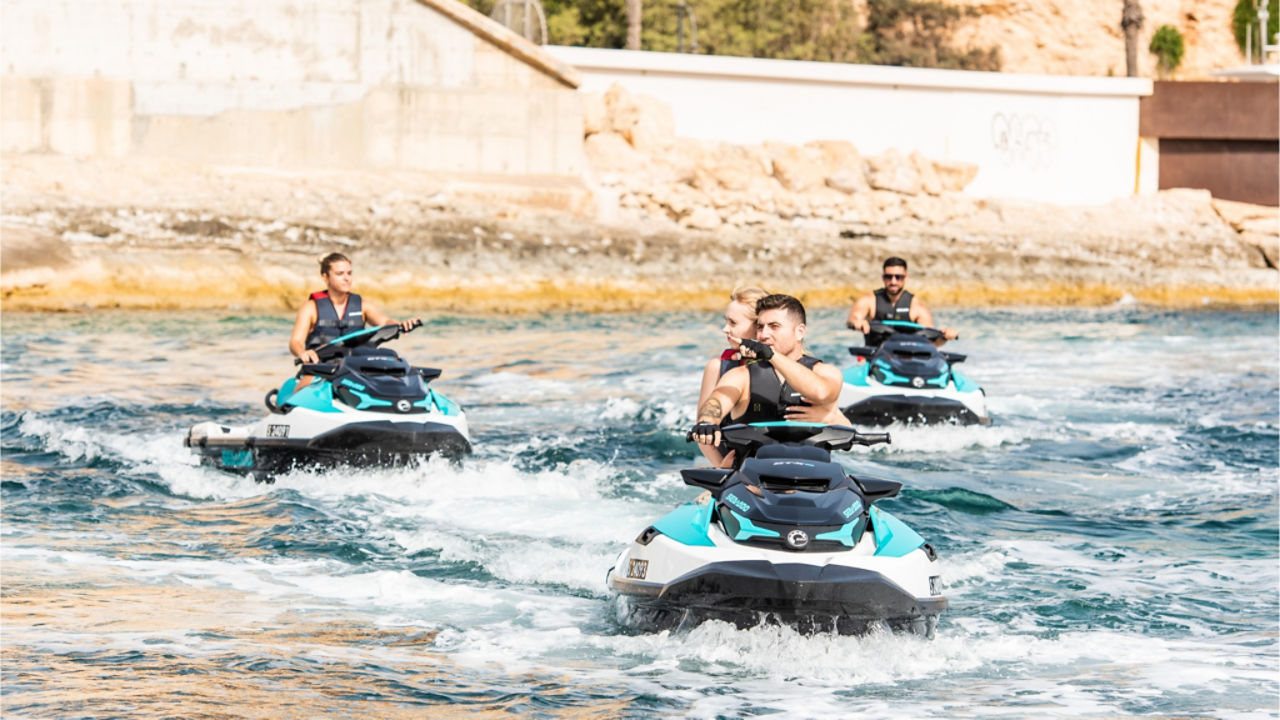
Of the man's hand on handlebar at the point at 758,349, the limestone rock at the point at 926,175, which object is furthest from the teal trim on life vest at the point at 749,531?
the limestone rock at the point at 926,175

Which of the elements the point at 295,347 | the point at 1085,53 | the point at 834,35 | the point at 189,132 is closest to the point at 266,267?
the point at 189,132

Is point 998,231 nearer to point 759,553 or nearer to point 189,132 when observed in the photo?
point 189,132

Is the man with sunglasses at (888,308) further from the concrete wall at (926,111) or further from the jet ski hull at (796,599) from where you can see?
the concrete wall at (926,111)

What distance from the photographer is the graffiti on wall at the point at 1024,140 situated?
37.2 m

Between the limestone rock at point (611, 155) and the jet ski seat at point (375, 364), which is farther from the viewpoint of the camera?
the limestone rock at point (611, 155)

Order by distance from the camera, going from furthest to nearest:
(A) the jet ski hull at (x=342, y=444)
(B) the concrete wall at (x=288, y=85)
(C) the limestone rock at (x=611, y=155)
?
(C) the limestone rock at (x=611, y=155) → (B) the concrete wall at (x=288, y=85) → (A) the jet ski hull at (x=342, y=444)

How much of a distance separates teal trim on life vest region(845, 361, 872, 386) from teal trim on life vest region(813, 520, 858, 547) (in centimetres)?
697

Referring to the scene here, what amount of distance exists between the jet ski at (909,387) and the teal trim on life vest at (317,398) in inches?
172

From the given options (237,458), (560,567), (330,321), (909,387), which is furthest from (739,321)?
(909,387)

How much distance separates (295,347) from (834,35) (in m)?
42.2

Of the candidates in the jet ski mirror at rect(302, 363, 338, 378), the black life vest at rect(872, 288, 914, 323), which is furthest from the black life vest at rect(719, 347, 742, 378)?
the black life vest at rect(872, 288, 914, 323)

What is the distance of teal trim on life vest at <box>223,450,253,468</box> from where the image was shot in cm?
1051

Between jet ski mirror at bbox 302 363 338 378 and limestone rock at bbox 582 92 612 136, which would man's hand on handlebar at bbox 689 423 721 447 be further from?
limestone rock at bbox 582 92 612 136

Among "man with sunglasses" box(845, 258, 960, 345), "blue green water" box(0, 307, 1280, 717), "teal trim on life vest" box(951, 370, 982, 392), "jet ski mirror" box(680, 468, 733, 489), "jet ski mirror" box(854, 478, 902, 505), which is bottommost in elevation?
"blue green water" box(0, 307, 1280, 717)
